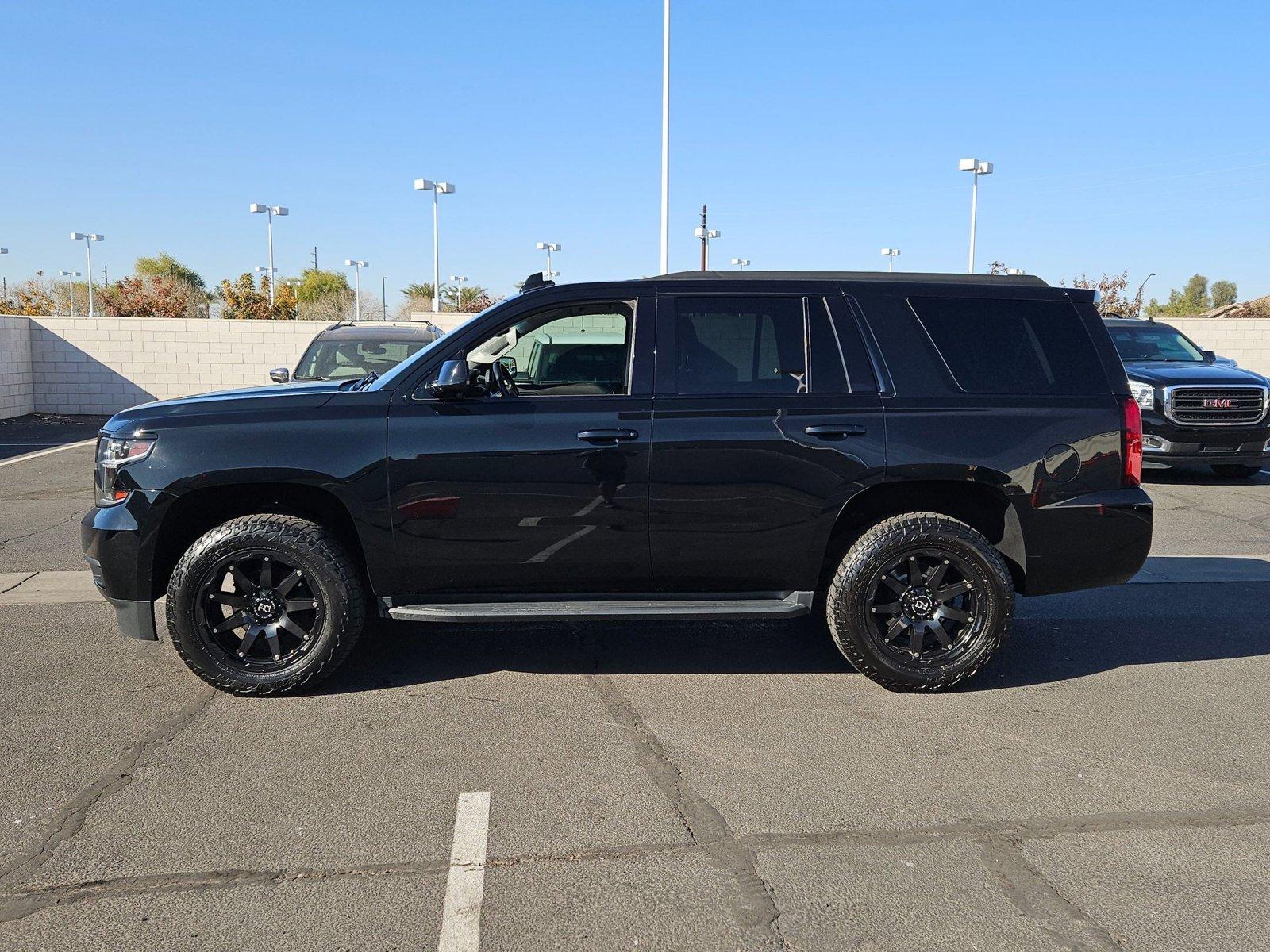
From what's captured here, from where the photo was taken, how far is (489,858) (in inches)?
138

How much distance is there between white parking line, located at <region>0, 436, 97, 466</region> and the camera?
559 inches

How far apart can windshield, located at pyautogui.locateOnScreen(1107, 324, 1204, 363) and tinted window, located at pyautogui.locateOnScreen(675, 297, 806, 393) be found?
9.99 metres

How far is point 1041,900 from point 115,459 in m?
4.27

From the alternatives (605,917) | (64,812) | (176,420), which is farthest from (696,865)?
(176,420)

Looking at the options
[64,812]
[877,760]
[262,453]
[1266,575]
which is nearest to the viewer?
[64,812]

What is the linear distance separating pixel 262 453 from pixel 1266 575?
6876mm

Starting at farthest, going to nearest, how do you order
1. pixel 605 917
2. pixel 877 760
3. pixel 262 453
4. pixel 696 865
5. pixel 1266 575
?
pixel 1266 575, pixel 262 453, pixel 877 760, pixel 696 865, pixel 605 917

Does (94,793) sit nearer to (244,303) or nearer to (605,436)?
(605,436)

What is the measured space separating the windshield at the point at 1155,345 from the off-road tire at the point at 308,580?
1162 cm

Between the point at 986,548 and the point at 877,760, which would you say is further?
the point at 986,548

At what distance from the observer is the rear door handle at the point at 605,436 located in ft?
16.6

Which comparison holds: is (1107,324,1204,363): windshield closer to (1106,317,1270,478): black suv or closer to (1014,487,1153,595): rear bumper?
(1106,317,1270,478): black suv

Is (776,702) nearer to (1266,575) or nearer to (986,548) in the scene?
(986,548)

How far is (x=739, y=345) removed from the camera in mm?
5258
